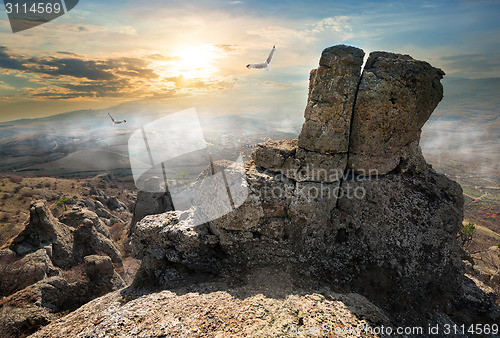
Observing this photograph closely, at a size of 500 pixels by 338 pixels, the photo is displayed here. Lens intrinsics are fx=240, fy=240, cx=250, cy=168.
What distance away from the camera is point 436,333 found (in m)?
10.3

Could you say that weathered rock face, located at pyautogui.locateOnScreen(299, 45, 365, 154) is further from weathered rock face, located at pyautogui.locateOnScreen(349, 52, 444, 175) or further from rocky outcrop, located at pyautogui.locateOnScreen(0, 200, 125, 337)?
rocky outcrop, located at pyautogui.locateOnScreen(0, 200, 125, 337)

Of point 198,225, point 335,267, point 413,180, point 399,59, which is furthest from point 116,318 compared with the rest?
point 399,59

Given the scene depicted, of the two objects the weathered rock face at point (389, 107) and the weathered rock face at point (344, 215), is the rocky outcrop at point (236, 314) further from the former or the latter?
the weathered rock face at point (389, 107)

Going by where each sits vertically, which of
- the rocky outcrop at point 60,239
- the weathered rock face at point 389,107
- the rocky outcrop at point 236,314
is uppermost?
the weathered rock face at point 389,107

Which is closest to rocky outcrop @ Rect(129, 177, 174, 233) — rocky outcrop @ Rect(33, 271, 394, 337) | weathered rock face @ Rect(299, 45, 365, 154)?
rocky outcrop @ Rect(33, 271, 394, 337)

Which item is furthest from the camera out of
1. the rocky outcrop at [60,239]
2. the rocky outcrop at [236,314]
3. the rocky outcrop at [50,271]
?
the rocky outcrop at [60,239]

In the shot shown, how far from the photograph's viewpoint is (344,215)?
12.2 m

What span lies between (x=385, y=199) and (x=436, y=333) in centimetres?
592

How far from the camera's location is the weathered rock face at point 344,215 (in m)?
11.3

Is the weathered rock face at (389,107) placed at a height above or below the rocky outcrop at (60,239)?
above

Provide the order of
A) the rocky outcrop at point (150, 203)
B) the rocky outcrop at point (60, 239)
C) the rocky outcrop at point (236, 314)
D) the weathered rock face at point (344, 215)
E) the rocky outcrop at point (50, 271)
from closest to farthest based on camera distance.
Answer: the rocky outcrop at point (236, 314)
the weathered rock face at point (344, 215)
the rocky outcrop at point (50, 271)
the rocky outcrop at point (60, 239)
the rocky outcrop at point (150, 203)

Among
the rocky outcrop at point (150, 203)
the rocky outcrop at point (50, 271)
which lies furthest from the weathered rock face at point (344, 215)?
the rocky outcrop at point (150, 203)

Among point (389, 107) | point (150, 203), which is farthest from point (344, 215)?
point (150, 203)

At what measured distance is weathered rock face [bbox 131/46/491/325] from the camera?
11312 mm
